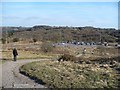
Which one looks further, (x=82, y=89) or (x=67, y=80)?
(x=67, y=80)

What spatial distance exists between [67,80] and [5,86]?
3301 mm

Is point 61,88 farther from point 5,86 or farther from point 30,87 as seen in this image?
point 5,86

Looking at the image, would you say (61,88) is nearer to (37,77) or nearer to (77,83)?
(77,83)

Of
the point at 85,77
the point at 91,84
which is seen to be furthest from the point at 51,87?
the point at 85,77

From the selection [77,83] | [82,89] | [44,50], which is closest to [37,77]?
[77,83]

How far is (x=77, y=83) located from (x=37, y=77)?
3794mm

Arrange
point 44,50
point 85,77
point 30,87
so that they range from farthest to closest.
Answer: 1. point 44,50
2. point 85,77
3. point 30,87

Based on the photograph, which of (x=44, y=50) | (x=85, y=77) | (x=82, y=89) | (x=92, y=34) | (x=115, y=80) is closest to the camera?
(x=82, y=89)

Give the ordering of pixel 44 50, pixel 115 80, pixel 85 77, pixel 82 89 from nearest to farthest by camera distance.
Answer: pixel 82 89, pixel 115 80, pixel 85 77, pixel 44 50

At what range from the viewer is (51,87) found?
1620cm

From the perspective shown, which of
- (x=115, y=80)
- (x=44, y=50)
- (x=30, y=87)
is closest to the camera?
(x=30, y=87)

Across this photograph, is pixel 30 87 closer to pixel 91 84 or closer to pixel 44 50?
pixel 91 84

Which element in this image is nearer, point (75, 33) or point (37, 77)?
point (37, 77)

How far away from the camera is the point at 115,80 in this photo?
58.7 ft
